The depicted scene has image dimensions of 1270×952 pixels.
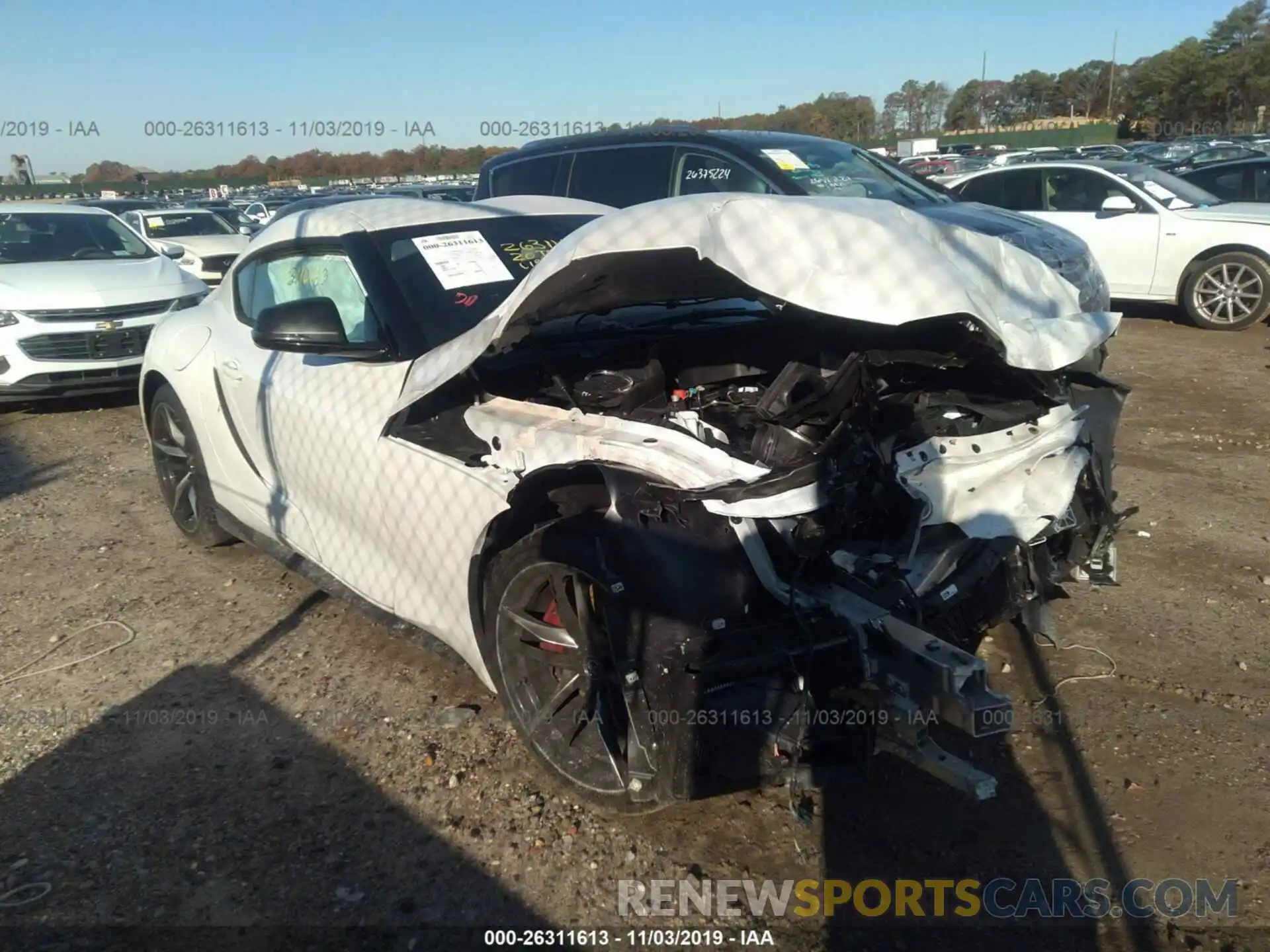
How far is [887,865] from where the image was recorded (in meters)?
2.57

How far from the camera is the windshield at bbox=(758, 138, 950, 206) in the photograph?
7.18 meters

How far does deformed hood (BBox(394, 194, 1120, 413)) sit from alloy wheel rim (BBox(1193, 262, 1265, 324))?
8.33 metres

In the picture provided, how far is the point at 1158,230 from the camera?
9.98 metres

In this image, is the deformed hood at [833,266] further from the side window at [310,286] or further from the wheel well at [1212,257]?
the wheel well at [1212,257]

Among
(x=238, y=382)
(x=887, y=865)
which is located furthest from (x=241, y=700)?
(x=887, y=865)

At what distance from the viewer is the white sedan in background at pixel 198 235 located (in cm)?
1252

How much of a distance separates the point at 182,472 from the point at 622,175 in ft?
13.9

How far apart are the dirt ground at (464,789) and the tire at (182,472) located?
282 millimetres

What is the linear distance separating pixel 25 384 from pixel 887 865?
25.8 feet

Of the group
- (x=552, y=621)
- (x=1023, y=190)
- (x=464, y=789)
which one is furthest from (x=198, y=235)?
(x=552, y=621)

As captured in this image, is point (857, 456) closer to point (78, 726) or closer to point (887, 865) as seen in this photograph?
point (887, 865)

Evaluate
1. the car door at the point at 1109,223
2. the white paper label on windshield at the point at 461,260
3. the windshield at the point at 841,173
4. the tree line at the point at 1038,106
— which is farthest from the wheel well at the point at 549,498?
the tree line at the point at 1038,106

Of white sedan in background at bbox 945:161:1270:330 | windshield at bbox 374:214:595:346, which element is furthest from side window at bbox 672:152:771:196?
white sedan in background at bbox 945:161:1270:330

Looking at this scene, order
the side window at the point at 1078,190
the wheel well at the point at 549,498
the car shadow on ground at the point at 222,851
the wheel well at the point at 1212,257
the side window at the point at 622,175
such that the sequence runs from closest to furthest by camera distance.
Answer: the car shadow on ground at the point at 222,851
the wheel well at the point at 549,498
the side window at the point at 622,175
the wheel well at the point at 1212,257
the side window at the point at 1078,190
